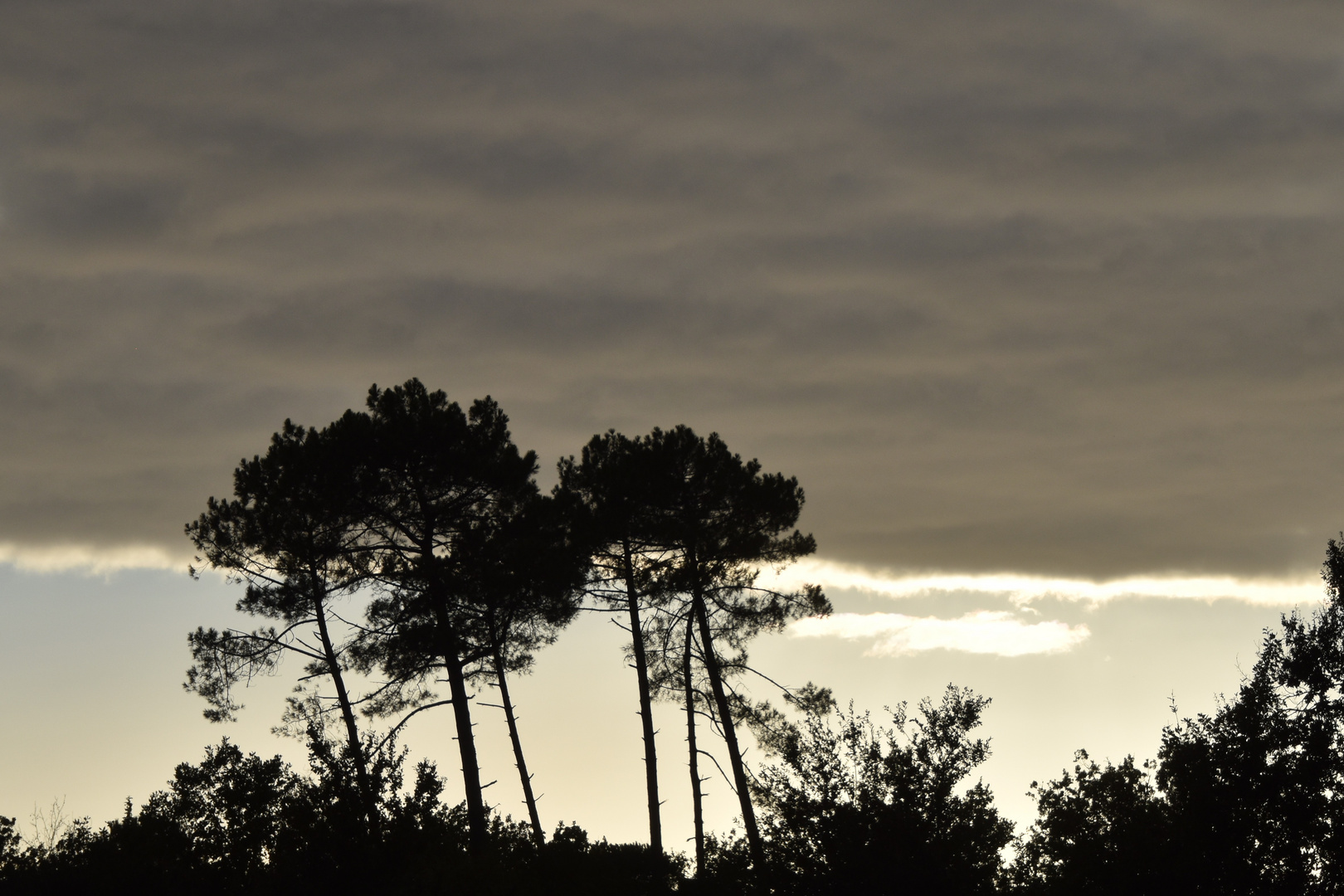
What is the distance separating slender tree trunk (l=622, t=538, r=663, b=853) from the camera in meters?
32.7

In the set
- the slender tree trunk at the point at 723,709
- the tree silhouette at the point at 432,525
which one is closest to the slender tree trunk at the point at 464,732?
the tree silhouette at the point at 432,525

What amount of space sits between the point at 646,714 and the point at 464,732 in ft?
18.1

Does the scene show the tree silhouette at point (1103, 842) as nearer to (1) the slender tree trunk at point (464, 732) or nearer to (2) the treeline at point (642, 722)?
(2) the treeline at point (642, 722)

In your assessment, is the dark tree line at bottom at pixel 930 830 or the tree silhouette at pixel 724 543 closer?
the dark tree line at bottom at pixel 930 830

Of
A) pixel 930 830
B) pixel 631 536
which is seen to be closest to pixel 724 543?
pixel 631 536

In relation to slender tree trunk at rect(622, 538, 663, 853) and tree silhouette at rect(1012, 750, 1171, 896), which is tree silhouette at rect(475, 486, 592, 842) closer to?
slender tree trunk at rect(622, 538, 663, 853)

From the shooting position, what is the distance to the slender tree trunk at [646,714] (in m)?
32.7

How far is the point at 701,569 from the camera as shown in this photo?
1328 inches

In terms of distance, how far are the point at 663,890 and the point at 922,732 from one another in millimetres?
10253

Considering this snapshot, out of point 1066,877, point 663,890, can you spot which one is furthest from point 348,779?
point 1066,877

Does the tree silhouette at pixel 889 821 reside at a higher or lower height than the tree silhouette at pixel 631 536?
lower

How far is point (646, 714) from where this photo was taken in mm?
32844

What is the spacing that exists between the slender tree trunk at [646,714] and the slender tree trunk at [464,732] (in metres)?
5.08

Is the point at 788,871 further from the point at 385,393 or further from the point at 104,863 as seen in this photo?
the point at 104,863
